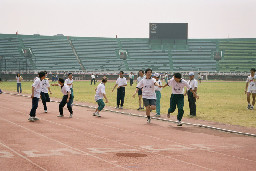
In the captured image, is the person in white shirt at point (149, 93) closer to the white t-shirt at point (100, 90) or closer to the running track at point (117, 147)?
the running track at point (117, 147)

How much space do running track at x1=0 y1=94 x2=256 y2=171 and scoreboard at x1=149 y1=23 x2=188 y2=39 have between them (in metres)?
84.1

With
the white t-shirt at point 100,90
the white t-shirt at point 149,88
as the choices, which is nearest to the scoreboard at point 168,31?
the white t-shirt at point 100,90

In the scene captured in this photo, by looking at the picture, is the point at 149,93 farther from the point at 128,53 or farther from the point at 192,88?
the point at 128,53

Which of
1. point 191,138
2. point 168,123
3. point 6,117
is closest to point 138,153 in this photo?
point 191,138

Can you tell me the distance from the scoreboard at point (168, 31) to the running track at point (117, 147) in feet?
276

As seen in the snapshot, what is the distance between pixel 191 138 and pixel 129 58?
85024 mm

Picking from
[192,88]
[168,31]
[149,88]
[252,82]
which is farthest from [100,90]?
[168,31]

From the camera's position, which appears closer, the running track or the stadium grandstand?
the running track

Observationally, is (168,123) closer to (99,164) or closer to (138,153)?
(138,153)

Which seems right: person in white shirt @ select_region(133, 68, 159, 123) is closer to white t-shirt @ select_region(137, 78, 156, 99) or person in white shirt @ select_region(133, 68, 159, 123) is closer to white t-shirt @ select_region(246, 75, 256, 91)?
white t-shirt @ select_region(137, 78, 156, 99)

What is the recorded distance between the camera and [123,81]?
23.3 metres

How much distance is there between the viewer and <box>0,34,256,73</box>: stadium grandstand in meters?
93.2

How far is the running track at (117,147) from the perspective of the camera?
29.5 feet

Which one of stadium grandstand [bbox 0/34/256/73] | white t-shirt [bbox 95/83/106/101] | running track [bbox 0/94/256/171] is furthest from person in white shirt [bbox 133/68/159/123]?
stadium grandstand [bbox 0/34/256/73]
